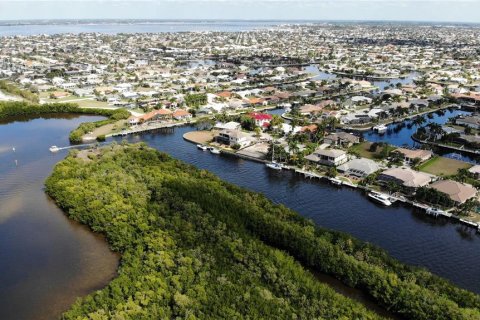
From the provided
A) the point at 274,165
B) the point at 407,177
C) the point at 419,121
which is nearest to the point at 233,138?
the point at 274,165

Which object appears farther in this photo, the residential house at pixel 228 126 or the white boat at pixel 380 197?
the residential house at pixel 228 126

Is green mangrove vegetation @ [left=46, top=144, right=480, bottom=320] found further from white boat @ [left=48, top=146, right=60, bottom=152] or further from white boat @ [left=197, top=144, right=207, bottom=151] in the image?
white boat @ [left=48, top=146, right=60, bottom=152]

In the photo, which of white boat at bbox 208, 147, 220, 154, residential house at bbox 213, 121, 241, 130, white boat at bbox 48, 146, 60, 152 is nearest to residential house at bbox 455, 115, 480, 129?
residential house at bbox 213, 121, 241, 130

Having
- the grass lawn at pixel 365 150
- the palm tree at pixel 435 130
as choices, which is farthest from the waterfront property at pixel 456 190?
the palm tree at pixel 435 130

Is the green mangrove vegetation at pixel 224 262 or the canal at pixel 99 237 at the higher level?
the green mangrove vegetation at pixel 224 262

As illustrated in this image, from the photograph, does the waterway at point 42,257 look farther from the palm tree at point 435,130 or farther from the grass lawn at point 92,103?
the palm tree at point 435,130

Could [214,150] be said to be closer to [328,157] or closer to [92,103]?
[328,157]

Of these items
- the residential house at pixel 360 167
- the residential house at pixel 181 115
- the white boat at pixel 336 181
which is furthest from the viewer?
the residential house at pixel 181 115
